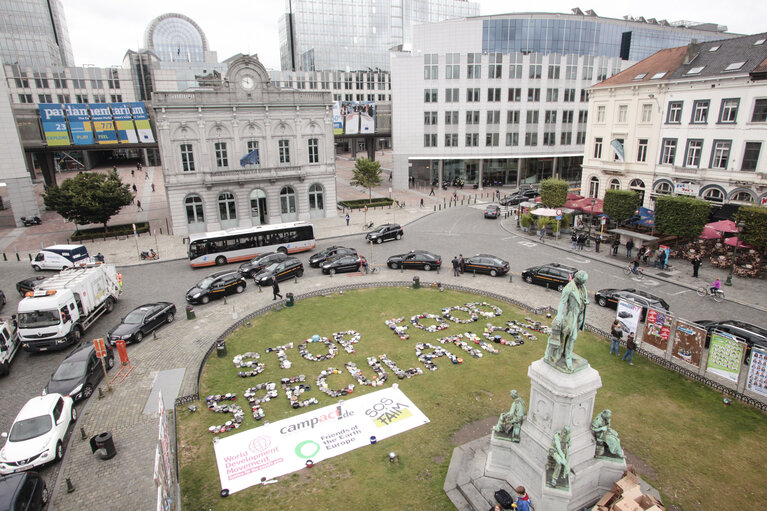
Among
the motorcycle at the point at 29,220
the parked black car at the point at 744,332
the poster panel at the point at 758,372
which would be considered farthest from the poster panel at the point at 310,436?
the motorcycle at the point at 29,220

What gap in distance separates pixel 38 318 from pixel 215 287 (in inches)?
371

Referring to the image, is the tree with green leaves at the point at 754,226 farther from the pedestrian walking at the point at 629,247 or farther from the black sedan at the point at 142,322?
the black sedan at the point at 142,322

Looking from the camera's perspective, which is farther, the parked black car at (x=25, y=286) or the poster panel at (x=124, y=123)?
the poster panel at (x=124, y=123)

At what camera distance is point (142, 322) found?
2445 centimetres

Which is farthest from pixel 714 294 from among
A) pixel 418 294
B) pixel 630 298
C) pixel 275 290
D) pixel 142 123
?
pixel 142 123

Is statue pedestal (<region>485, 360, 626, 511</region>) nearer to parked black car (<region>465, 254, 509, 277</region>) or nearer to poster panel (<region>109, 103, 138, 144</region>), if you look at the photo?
parked black car (<region>465, 254, 509, 277</region>)

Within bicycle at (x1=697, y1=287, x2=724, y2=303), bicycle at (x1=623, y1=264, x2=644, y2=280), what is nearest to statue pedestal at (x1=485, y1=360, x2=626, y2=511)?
bicycle at (x1=697, y1=287, x2=724, y2=303)

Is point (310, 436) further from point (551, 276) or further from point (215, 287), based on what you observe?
point (551, 276)

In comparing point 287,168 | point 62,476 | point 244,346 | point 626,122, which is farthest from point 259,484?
point 626,122

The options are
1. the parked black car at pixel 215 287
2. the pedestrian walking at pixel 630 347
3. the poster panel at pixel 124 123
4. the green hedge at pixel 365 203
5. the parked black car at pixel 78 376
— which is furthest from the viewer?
the green hedge at pixel 365 203

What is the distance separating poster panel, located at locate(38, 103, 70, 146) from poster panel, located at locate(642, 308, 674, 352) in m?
59.0

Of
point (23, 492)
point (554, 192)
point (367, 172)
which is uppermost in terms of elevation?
point (367, 172)

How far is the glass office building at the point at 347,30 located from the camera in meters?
126

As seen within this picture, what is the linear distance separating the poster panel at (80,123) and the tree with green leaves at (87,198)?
27.0 ft
